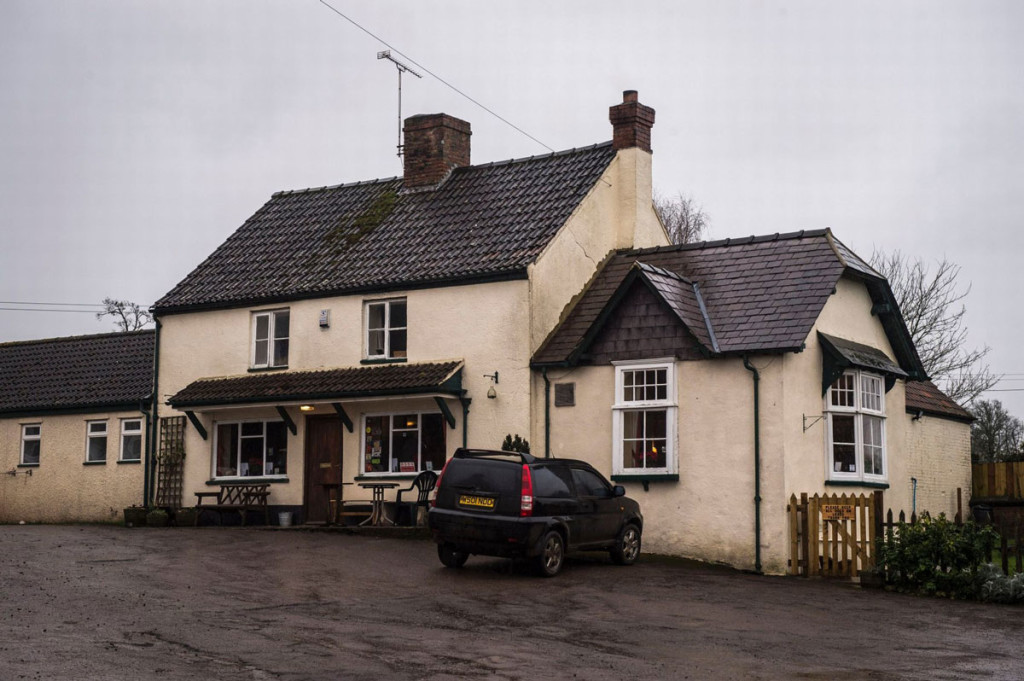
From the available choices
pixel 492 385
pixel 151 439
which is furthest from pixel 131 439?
pixel 492 385

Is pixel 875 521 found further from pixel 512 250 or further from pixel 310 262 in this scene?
pixel 310 262

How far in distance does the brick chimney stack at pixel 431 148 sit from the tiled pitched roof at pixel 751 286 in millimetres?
5818

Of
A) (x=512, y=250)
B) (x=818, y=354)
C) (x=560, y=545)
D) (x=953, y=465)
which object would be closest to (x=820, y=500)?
(x=818, y=354)

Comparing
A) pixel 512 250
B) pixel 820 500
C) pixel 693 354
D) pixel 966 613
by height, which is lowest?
pixel 966 613

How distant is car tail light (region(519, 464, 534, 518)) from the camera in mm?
18781

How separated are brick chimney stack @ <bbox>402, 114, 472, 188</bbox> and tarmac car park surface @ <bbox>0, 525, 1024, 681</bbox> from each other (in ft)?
38.6

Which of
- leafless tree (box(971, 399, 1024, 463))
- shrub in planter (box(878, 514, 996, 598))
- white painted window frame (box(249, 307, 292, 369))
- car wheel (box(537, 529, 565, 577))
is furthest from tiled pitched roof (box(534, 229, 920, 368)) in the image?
leafless tree (box(971, 399, 1024, 463))

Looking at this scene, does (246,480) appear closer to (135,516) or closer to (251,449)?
(251,449)

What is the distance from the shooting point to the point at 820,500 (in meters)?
21.6

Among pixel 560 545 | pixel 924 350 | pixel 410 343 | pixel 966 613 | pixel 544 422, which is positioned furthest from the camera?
pixel 924 350

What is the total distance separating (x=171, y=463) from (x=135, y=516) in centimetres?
149

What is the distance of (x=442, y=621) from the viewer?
1462 centimetres

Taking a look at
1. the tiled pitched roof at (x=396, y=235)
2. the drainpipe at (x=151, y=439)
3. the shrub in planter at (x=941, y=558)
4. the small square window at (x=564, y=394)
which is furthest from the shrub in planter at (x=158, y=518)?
the shrub in planter at (x=941, y=558)

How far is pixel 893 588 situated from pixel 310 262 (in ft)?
51.8
